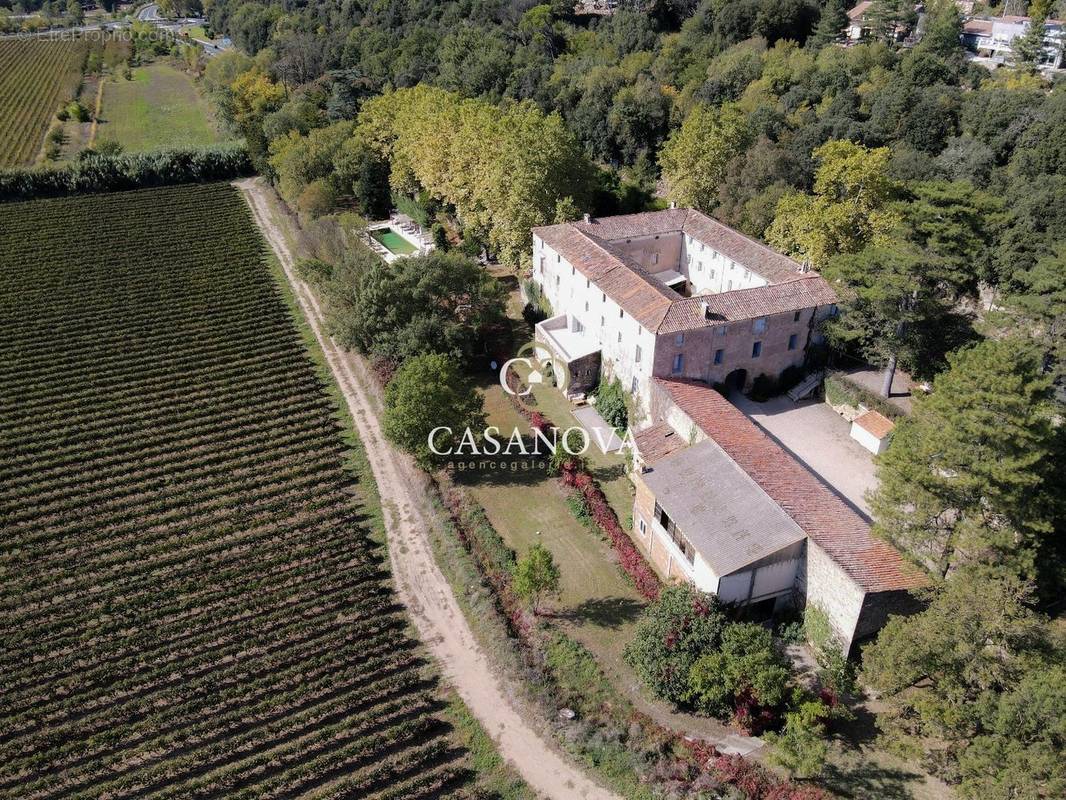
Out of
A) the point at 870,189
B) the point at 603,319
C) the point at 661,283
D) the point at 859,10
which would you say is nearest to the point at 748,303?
the point at 661,283

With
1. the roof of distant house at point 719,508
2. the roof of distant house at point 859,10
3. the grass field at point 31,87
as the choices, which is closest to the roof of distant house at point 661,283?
the roof of distant house at point 719,508

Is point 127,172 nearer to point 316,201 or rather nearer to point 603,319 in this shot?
point 316,201

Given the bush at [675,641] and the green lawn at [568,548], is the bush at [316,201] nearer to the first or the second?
the green lawn at [568,548]

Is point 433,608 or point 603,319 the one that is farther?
point 603,319

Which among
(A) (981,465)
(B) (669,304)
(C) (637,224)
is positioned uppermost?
(A) (981,465)

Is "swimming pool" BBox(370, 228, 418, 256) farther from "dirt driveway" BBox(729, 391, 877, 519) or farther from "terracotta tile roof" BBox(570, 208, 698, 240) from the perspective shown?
"dirt driveway" BBox(729, 391, 877, 519)

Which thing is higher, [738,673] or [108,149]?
[738,673]

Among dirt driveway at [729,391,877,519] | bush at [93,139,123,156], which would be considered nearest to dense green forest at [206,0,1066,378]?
dirt driveway at [729,391,877,519]

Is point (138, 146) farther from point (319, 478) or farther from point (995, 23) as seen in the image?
point (995, 23)
